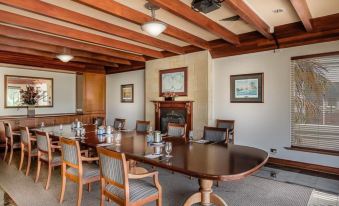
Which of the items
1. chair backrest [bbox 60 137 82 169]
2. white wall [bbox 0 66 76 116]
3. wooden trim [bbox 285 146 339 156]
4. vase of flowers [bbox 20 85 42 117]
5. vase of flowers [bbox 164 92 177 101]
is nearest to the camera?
chair backrest [bbox 60 137 82 169]

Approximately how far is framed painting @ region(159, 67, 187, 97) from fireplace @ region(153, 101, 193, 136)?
0.28 metres

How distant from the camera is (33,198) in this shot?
3.00 meters

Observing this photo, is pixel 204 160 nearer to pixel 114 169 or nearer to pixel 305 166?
pixel 114 169

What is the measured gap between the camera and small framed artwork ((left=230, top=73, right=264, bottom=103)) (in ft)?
15.2

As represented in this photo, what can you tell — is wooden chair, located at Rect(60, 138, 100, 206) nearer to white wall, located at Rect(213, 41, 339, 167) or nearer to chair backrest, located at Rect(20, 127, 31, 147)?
chair backrest, located at Rect(20, 127, 31, 147)

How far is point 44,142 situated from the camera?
3416 mm

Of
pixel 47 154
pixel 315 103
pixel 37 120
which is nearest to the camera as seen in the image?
pixel 47 154

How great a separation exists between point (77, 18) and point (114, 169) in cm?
235

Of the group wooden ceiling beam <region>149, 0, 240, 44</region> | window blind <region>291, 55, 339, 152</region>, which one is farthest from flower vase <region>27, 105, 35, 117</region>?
window blind <region>291, 55, 339, 152</region>

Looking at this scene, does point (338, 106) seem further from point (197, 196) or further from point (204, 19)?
point (197, 196)

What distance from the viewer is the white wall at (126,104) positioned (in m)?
7.08

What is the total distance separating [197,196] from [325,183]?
224 centimetres

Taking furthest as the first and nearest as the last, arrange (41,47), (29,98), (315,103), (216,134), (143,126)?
(29,98) < (41,47) < (143,126) < (315,103) < (216,134)

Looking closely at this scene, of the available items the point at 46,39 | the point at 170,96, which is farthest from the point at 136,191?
the point at 170,96
